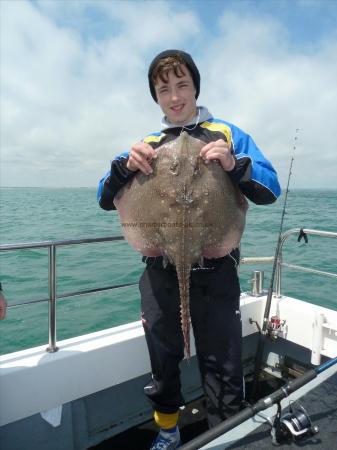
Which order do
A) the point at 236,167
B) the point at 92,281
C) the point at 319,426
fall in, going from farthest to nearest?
the point at 92,281 → the point at 236,167 → the point at 319,426

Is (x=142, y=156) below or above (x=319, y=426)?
above

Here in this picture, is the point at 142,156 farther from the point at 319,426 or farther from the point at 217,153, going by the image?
the point at 319,426

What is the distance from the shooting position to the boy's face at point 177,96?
8.64ft

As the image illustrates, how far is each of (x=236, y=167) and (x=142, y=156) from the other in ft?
2.05

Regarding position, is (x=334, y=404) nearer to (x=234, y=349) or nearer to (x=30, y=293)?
(x=234, y=349)

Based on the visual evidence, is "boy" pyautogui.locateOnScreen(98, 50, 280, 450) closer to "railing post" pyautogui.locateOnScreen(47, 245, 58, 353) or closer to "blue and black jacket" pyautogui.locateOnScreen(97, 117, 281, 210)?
"blue and black jacket" pyautogui.locateOnScreen(97, 117, 281, 210)

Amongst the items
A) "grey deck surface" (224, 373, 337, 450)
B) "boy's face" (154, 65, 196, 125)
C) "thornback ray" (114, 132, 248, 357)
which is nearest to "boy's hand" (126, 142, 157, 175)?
"thornback ray" (114, 132, 248, 357)

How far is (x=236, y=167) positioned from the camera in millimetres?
2330

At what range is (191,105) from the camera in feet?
8.99

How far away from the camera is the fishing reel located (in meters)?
1.89

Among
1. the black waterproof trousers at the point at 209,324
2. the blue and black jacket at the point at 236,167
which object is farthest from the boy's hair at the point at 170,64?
the black waterproof trousers at the point at 209,324

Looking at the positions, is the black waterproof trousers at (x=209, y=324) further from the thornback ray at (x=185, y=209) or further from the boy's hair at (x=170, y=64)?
the boy's hair at (x=170, y=64)

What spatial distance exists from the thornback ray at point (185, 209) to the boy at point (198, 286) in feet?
0.62

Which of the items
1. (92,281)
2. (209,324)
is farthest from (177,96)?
(92,281)
